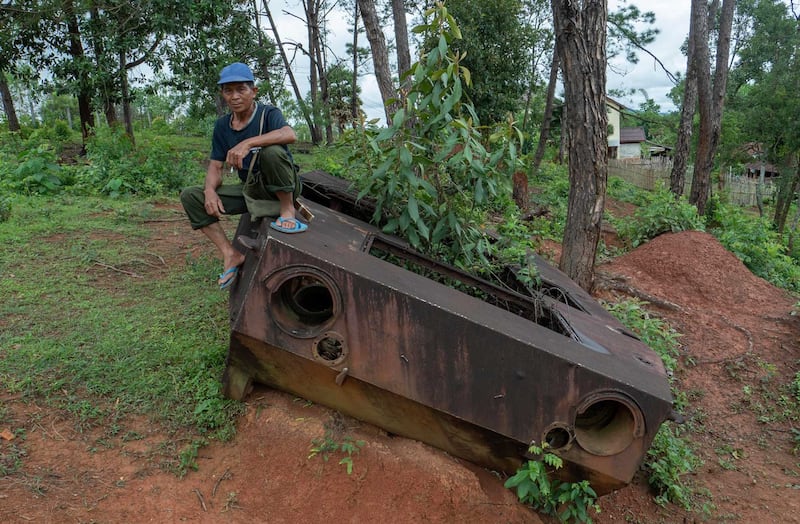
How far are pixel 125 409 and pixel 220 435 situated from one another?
0.56m

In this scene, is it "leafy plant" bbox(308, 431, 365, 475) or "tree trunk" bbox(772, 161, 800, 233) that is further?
"tree trunk" bbox(772, 161, 800, 233)

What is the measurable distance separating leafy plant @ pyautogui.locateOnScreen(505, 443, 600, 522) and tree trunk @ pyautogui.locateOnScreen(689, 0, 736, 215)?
876 centimetres

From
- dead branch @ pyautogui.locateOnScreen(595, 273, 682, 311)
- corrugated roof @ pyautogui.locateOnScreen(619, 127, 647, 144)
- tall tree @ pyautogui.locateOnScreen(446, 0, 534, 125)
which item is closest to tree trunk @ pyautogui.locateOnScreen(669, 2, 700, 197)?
tall tree @ pyautogui.locateOnScreen(446, 0, 534, 125)

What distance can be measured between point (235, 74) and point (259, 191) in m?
0.62

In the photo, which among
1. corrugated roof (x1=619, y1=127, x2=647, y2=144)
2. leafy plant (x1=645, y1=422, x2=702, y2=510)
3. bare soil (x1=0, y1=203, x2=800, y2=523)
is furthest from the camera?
corrugated roof (x1=619, y1=127, x2=647, y2=144)

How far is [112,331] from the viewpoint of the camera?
12.9ft

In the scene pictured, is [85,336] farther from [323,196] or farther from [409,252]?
[409,252]

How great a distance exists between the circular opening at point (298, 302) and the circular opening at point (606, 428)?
51.1 inches

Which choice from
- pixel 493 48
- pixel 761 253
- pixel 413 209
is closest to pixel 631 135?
pixel 493 48

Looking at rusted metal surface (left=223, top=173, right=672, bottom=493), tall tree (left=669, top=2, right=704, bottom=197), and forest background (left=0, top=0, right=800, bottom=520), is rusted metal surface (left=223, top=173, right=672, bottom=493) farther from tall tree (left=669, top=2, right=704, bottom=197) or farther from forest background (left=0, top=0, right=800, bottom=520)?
tall tree (left=669, top=2, right=704, bottom=197)

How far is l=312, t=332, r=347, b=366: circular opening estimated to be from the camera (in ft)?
9.15

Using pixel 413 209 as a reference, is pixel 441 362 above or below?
below

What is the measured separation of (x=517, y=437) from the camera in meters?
2.82

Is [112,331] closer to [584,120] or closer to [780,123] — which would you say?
[584,120]
